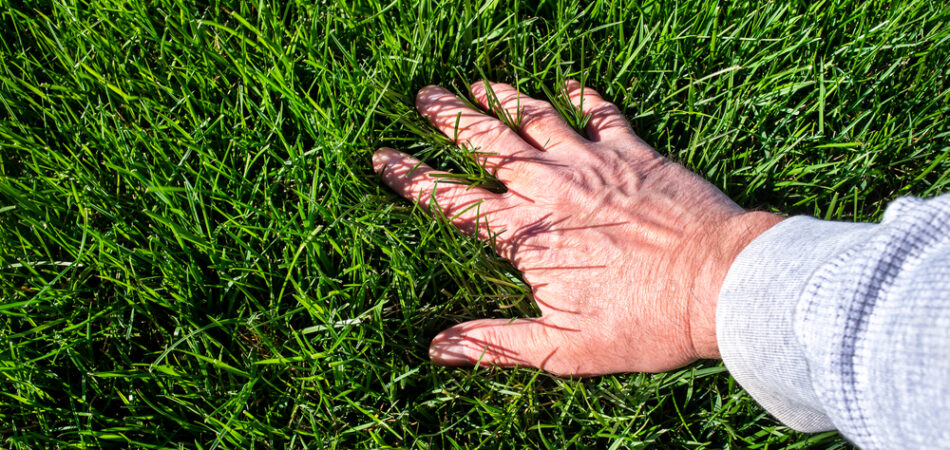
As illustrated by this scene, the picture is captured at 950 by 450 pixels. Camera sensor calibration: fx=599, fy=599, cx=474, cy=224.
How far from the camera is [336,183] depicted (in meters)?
1.66

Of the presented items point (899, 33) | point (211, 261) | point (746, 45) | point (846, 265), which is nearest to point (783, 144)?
point (746, 45)

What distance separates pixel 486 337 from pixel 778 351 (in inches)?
27.9

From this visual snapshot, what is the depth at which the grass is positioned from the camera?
62.1 inches

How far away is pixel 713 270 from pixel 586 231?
351 millimetres

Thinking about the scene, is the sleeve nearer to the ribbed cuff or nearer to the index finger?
the ribbed cuff

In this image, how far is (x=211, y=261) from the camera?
1657 millimetres

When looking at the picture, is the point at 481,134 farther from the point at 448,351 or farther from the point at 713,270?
the point at 713,270

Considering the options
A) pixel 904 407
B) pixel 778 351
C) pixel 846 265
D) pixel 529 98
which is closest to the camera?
pixel 904 407

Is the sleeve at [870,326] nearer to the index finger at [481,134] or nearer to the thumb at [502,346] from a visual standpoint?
the thumb at [502,346]

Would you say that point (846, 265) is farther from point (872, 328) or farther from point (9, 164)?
point (9, 164)

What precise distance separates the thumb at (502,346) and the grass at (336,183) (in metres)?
0.05

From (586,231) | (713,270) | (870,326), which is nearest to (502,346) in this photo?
(586,231)

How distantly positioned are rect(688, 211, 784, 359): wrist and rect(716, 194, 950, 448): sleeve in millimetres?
173

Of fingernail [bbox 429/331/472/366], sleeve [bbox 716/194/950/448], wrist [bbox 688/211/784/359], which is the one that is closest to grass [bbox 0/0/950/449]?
fingernail [bbox 429/331/472/366]
